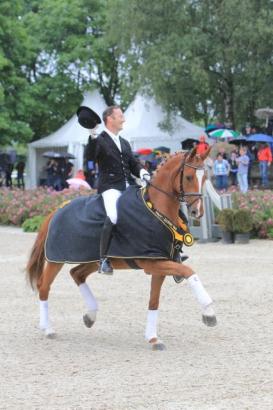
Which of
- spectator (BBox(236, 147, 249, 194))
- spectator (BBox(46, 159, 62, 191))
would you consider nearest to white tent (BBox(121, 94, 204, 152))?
spectator (BBox(46, 159, 62, 191))

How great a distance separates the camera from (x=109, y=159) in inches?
336

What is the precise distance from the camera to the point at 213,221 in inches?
722

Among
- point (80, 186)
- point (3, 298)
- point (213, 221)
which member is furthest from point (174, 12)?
point (3, 298)

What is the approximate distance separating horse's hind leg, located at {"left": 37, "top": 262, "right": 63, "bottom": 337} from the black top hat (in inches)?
60.6

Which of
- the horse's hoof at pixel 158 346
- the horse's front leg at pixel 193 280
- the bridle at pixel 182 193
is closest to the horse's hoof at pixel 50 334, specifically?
the horse's hoof at pixel 158 346

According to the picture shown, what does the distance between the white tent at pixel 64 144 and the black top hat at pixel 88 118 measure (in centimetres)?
2743

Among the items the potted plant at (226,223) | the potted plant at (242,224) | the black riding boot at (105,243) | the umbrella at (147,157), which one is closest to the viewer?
the black riding boot at (105,243)

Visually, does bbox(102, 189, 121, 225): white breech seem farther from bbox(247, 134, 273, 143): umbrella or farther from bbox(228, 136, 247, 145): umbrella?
bbox(228, 136, 247, 145): umbrella

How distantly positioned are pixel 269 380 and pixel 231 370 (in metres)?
0.44

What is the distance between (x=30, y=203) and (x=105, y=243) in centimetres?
1528

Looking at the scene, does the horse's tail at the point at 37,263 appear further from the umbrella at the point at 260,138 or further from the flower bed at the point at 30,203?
the umbrella at the point at 260,138

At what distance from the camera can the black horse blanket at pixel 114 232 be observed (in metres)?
7.96

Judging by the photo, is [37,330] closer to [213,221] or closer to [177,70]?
[213,221]

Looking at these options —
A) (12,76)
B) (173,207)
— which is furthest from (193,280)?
(12,76)
